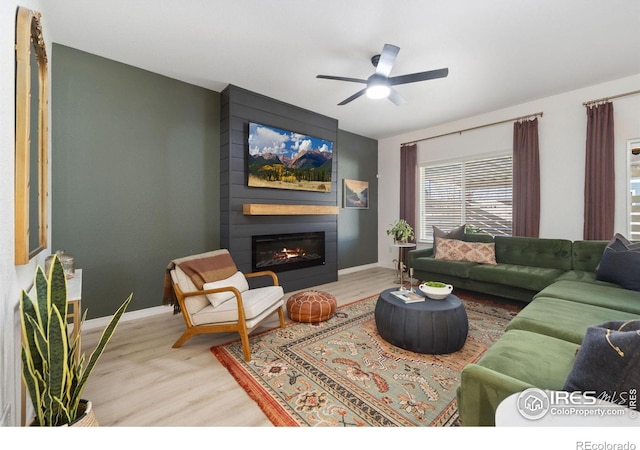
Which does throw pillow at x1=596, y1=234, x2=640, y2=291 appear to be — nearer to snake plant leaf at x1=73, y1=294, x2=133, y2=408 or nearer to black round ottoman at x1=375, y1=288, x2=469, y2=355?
black round ottoman at x1=375, y1=288, x2=469, y2=355

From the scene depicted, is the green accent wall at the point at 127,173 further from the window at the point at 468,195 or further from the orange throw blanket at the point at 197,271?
the window at the point at 468,195

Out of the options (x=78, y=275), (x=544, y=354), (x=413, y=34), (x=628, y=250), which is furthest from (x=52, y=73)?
(x=628, y=250)

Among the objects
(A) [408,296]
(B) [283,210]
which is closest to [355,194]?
(B) [283,210]

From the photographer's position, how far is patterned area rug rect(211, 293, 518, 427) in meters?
1.57

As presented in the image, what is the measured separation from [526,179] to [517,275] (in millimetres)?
1722

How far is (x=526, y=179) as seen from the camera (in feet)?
13.1

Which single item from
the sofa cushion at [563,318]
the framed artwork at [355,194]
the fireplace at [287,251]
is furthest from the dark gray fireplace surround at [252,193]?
the sofa cushion at [563,318]

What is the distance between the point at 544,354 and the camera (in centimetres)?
136

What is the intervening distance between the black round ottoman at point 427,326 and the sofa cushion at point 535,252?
2.02 metres

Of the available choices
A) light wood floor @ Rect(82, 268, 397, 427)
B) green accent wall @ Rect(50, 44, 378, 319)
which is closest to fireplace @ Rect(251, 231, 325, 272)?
green accent wall @ Rect(50, 44, 378, 319)

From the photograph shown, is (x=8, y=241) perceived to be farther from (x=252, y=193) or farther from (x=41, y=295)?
(x=252, y=193)

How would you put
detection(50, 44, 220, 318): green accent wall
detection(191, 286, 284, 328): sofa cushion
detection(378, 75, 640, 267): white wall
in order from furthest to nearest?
1. detection(378, 75, 640, 267): white wall
2. detection(50, 44, 220, 318): green accent wall
3. detection(191, 286, 284, 328): sofa cushion

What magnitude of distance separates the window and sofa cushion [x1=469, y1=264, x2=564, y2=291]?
1.20m
